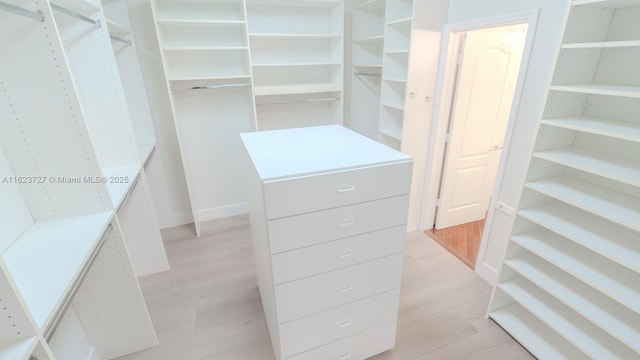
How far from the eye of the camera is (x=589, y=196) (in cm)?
153

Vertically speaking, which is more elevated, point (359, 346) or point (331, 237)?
point (331, 237)

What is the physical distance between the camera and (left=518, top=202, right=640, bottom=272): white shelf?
136 cm

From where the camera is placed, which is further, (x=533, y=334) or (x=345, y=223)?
(x=533, y=334)

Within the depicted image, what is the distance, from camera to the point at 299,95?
3428 millimetres

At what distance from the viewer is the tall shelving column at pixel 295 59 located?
118 inches

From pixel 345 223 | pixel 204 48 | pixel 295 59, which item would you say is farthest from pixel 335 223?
pixel 295 59

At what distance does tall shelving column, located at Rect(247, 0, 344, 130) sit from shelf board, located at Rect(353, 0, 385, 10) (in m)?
0.30

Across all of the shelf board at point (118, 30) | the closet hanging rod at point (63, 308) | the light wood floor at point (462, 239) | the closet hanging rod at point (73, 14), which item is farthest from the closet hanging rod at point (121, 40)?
the light wood floor at point (462, 239)

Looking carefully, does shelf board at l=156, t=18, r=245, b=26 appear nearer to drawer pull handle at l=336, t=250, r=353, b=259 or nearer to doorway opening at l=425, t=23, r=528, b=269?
doorway opening at l=425, t=23, r=528, b=269

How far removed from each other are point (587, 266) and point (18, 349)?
91.7 inches

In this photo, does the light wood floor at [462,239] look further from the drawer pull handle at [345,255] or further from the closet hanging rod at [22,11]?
the closet hanging rod at [22,11]

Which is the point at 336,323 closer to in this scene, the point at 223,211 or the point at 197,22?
the point at 223,211

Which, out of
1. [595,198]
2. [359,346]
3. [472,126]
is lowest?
[359,346]

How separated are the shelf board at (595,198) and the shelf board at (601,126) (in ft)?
1.13
